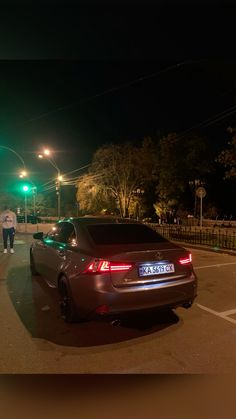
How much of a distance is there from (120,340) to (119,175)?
33350mm

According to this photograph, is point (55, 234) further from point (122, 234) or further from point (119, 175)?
point (119, 175)

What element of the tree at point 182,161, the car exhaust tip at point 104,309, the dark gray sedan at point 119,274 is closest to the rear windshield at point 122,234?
the dark gray sedan at point 119,274

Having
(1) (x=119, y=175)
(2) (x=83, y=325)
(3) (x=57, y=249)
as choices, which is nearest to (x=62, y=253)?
(3) (x=57, y=249)

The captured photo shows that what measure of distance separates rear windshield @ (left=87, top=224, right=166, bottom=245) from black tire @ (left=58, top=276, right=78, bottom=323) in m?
0.78

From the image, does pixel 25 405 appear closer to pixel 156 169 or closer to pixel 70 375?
pixel 70 375

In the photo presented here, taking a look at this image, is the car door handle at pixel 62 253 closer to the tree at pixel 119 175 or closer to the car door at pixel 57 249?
the car door at pixel 57 249

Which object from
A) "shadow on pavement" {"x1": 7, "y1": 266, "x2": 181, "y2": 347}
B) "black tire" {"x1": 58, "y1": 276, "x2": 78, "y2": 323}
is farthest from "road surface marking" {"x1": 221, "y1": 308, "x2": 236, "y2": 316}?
"black tire" {"x1": 58, "y1": 276, "x2": 78, "y2": 323}

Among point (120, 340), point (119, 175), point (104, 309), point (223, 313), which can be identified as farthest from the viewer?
point (119, 175)

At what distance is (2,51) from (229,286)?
655 cm

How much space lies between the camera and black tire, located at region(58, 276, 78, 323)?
515cm

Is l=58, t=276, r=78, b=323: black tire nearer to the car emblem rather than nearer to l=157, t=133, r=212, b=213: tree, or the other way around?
the car emblem

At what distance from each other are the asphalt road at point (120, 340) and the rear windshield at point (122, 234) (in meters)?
1.13

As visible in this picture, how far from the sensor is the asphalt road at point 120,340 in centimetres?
407

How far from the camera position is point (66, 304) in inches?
215
